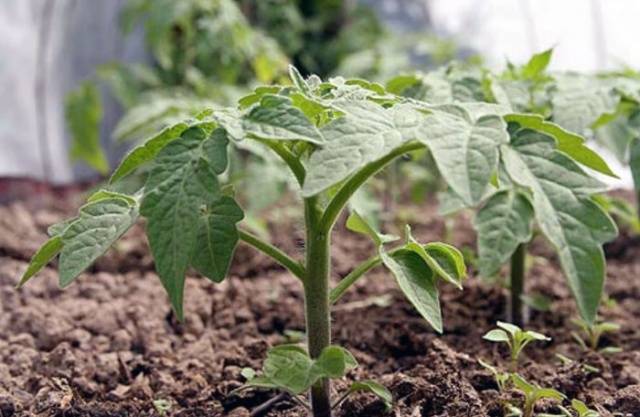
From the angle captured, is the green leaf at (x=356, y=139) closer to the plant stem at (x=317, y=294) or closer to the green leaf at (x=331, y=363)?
the plant stem at (x=317, y=294)

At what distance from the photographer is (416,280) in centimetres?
113

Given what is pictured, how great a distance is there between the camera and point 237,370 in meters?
1.46

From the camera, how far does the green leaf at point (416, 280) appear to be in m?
1.09

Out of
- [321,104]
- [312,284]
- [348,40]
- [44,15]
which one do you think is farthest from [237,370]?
[348,40]

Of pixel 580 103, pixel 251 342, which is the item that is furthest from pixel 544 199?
pixel 251 342

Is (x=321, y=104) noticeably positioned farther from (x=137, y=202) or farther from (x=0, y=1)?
(x=0, y=1)

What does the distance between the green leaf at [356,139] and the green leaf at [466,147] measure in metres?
0.03

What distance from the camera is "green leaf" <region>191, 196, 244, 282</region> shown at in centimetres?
105

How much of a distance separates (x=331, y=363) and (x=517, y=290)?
71cm

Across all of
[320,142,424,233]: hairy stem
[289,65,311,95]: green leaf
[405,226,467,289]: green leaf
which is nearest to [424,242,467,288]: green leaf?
[405,226,467,289]: green leaf

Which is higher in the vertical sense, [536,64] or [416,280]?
[536,64]

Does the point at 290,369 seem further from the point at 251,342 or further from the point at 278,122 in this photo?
the point at 251,342

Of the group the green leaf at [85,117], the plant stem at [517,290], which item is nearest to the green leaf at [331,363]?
the plant stem at [517,290]

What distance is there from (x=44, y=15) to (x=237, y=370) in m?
2.68
